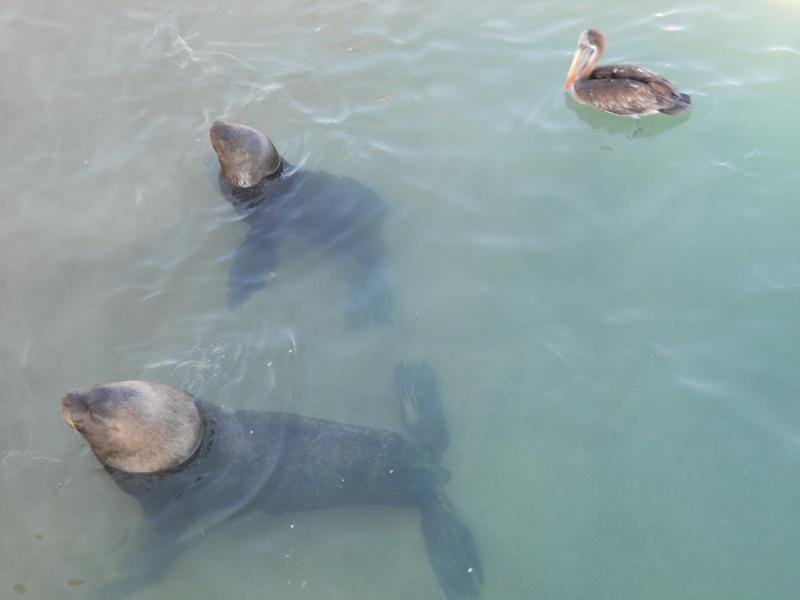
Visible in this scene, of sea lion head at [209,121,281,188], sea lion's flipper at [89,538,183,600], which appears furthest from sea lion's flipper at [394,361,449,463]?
sea lion head at [209,121,281,188]

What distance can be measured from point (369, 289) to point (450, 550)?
253cm

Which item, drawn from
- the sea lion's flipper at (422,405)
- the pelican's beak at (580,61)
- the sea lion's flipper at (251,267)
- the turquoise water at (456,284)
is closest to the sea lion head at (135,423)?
the turquoise water at (456,284)

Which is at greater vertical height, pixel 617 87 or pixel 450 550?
pixel 617 87

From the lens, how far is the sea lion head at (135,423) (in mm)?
5008

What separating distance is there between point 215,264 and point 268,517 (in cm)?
273

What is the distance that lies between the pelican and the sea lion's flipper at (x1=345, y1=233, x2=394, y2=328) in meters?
3.17

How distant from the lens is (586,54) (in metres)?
8.52

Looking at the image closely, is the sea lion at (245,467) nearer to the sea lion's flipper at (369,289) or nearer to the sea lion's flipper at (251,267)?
the sea lion's flipper at (369,289)

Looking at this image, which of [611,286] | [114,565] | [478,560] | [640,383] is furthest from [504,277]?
[114,565]

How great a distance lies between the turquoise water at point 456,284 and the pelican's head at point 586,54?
0.41m

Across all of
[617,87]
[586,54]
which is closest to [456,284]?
[617,87]

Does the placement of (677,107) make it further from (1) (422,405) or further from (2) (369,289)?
(1) (422,405)

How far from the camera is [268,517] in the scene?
17.7 feet

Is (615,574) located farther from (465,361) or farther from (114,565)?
(114,565)
